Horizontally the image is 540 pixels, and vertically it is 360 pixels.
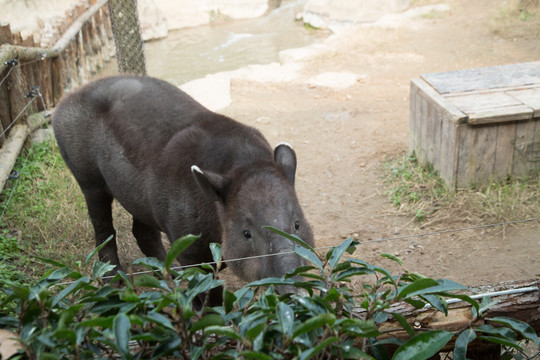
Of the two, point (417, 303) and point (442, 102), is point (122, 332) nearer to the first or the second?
point (417, 303)

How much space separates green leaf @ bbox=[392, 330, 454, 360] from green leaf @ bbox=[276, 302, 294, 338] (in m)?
0.36

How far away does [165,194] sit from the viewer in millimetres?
3947

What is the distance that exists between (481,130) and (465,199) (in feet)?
2.31

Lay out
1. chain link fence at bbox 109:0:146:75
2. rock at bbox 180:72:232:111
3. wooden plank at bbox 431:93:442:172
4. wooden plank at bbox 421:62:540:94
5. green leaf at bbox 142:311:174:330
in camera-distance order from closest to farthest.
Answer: green leaf at bbox 142:311:174:330 < wooden plank at bbox 431:93:442:172 < wooden plank at bbox 421:62:540:94 < chain link fence at bbox 109:0:146:75 < rock at bbox 180:72:232:111

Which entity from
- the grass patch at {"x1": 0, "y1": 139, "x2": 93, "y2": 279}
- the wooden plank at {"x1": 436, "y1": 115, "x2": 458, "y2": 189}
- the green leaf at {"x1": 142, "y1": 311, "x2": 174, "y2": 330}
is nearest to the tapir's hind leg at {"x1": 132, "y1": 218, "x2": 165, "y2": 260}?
the grass patch at {"x1": 0, "y1": 139, "x2": 93, "y2": 279}

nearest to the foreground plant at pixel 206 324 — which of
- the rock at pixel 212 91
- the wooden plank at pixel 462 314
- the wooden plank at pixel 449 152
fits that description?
the wooden plank at pixel 462 314

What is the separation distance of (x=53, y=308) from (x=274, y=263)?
147cm

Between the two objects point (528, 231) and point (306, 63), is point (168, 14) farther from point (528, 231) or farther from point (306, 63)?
point (528, 231)

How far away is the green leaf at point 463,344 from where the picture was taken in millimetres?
1743

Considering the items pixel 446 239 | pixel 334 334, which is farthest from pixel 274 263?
pixel 446 239

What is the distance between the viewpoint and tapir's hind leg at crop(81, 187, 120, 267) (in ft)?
16.1

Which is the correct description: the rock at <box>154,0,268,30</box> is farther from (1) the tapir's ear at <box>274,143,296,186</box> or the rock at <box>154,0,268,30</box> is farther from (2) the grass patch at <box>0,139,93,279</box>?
(1) the tapir's ear at <box>274,143,296,186</box>

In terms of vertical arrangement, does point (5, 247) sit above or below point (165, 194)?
below

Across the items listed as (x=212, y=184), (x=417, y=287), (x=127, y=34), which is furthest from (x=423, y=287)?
(x=127, y=34)
